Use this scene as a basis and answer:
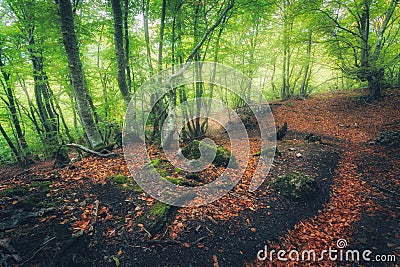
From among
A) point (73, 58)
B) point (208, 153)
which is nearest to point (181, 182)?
point (208, 153)

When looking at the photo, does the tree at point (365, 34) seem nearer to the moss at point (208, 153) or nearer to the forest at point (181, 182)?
the forest at point (181, 182)

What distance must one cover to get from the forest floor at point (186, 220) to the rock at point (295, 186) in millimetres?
208

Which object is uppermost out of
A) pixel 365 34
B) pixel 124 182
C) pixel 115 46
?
pixel 365 34

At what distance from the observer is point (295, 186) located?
16.5 feet

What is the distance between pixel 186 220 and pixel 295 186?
3185 mm

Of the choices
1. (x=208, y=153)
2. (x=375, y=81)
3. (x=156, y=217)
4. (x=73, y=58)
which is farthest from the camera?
(x=375, y=81)

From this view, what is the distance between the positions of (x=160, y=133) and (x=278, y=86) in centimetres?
1901

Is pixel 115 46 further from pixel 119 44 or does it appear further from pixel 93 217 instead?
pixel 93 217

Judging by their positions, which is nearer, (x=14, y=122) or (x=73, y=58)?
(x=73, y=58)

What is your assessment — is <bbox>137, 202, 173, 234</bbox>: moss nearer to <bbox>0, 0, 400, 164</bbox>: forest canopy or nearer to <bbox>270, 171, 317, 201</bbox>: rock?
<bbox>270, 171, 317, 201</bbox>: rock

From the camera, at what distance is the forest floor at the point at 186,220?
287 cm

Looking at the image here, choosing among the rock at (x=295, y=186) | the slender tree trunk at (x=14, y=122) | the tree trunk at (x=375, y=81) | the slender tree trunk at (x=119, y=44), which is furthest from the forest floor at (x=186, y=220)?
the tree trunk at (x=375, y=81)

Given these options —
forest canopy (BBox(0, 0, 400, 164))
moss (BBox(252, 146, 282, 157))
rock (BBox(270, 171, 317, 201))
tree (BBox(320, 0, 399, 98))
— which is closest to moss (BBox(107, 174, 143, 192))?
forest canopy (BBox(0, 0, 400, 164))

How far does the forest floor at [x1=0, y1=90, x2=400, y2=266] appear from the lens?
2873 mm
